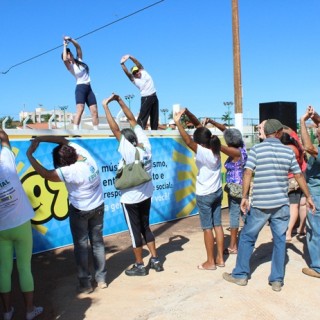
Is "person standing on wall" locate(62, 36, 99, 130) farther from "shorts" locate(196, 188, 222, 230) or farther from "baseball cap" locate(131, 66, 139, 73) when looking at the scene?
"shorts" locate(196, 188, 222, 230)

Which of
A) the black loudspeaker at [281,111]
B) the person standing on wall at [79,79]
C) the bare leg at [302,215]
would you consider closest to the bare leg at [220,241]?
the bare leg at [302,215]

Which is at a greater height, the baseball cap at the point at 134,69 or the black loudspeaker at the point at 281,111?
the baseball cap at the point at 134,69

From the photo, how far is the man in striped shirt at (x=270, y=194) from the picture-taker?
4.20 meters

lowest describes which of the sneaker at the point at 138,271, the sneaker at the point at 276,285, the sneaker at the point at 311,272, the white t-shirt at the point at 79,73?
the sneaker at the point at 311,272

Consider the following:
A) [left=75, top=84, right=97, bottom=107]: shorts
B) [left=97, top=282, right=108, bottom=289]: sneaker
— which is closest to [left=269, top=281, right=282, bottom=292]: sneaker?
[left=97, top=282, right=108, bottom=289]: sneaker

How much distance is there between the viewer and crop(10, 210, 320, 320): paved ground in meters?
3.79

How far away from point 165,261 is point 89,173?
6.26 feet

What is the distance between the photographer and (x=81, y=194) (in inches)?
162

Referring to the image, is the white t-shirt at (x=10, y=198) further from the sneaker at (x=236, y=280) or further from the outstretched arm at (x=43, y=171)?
the sneaker at (x=236, y=280)

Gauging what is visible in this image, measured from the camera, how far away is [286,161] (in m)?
4.20

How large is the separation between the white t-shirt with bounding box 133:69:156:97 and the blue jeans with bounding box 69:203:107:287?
366cm

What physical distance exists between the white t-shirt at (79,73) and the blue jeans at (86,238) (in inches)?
125

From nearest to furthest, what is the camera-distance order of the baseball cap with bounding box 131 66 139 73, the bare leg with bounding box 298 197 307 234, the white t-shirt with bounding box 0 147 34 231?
1. the white t-shirt with bounding box 0 147 34 231
2. the bare leg with bounding box 298 197 307 234
3. the baseball cap with bounding box 131 66 139 73

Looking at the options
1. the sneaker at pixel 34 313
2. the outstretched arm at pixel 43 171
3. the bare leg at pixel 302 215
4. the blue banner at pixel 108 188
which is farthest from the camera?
the bare leg at pixel 302 215
